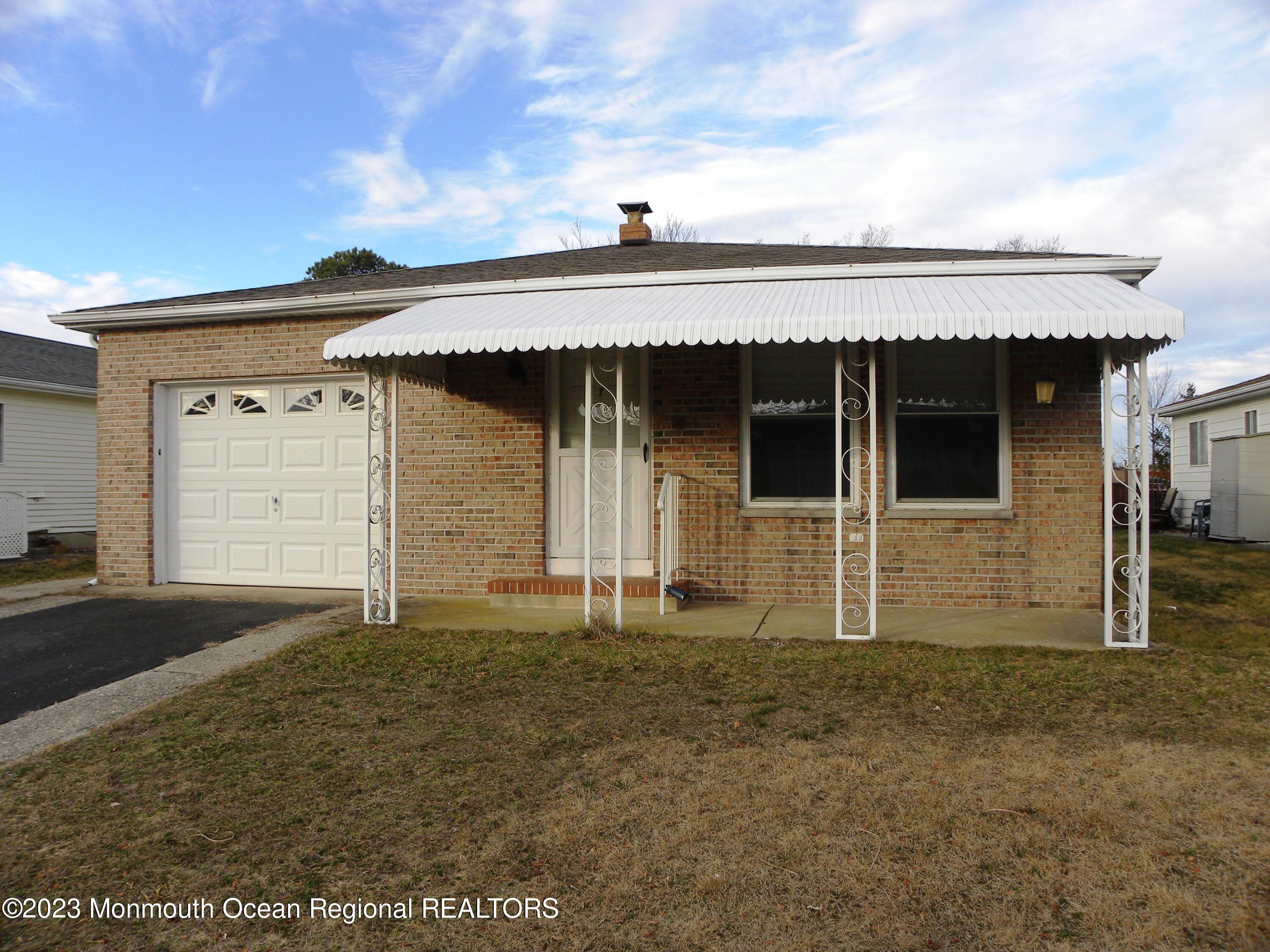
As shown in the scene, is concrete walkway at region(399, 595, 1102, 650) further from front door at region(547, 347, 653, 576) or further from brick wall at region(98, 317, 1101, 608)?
front door at region(547, 347, 653, 576)

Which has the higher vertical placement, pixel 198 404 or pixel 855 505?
pixel 198 404

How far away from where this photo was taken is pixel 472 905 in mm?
2701

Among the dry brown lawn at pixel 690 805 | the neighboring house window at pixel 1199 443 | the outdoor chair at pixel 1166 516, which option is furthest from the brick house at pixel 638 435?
the neighboring house window at pixel 1199 443

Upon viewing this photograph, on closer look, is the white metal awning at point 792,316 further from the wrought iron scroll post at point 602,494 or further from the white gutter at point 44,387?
the white gutter at point 44,387

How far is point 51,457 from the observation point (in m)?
15.7

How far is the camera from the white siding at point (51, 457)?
15023 mm

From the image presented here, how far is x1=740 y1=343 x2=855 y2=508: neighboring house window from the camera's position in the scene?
7.60 m

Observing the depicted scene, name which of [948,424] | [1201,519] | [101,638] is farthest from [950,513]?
[1201,519]

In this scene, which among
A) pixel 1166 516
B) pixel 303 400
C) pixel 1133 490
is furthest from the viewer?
pixel 1166 516

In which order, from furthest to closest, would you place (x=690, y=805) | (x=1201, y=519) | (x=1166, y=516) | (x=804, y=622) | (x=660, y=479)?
(x=1166, y=516), (x=1201, y=519), (x=660, y=479), (x=804, y=622), (x=690, y=805)

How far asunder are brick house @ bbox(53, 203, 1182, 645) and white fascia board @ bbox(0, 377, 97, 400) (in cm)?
734

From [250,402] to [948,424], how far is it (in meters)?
7.16

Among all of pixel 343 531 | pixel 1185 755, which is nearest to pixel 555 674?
pixel 1185 755

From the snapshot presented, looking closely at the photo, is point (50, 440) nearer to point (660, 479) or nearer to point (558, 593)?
point (558, 593)
